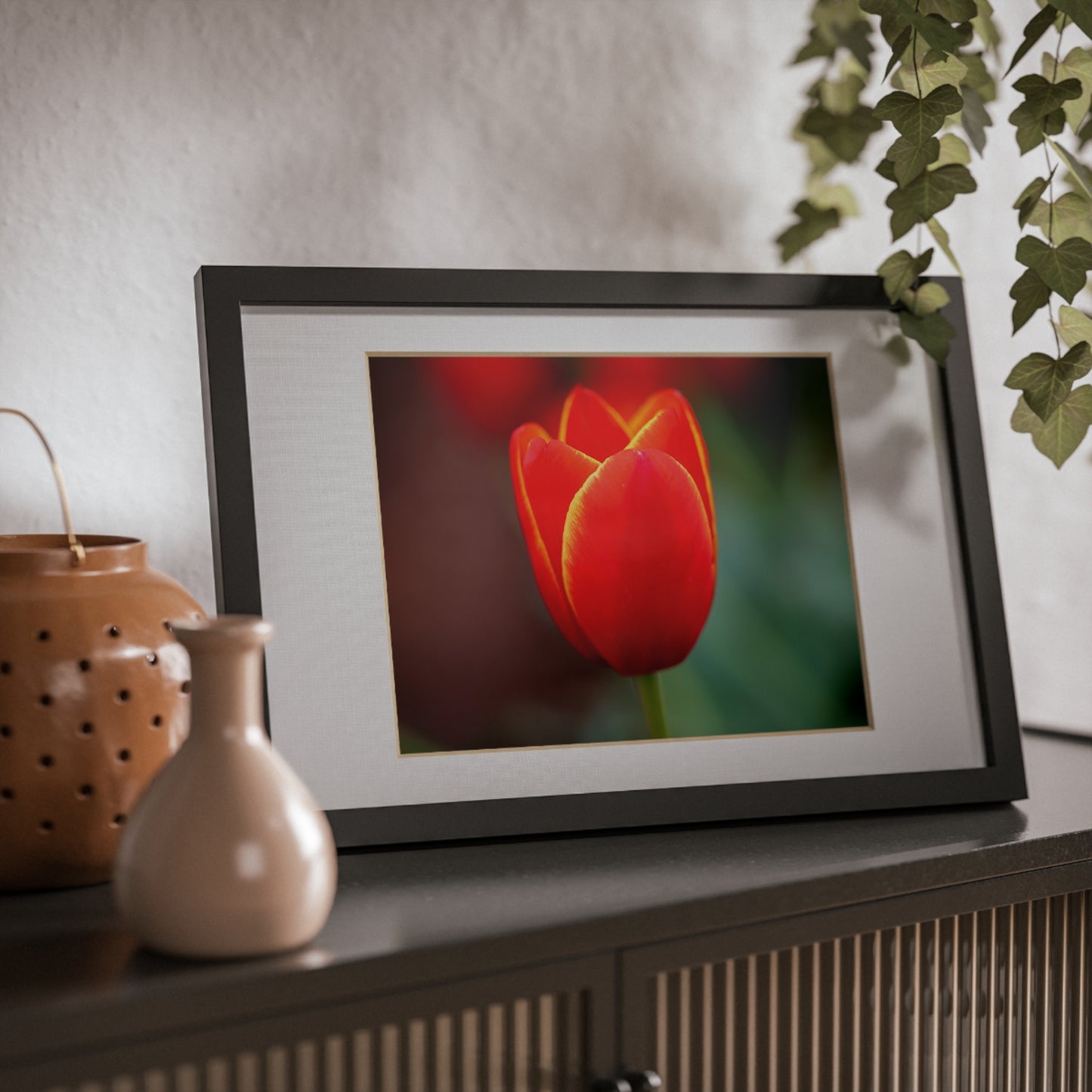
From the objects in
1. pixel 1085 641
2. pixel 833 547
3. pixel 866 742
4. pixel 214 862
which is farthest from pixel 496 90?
pixel 1085 641

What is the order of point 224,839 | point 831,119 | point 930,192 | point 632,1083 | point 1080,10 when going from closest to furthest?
1. point 224,839
2. point 632,1083
3. point 1080,10
4. point 930,192
5. point 831,119

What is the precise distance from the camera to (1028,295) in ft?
3.01

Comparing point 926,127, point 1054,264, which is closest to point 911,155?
point 926,127

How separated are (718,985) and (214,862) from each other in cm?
32

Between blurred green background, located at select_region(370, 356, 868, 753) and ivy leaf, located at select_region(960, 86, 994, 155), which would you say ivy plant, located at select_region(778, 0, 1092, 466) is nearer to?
ivy leaf, located at select_region(960, 86, 994, 155)

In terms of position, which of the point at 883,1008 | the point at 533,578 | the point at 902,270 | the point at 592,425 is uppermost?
the point at 902,270

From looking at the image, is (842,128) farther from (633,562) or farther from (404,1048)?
(404,1048)

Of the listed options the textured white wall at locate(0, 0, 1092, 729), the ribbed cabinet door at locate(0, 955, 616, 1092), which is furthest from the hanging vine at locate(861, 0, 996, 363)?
the ribbed cabinet door at locate(0, 955, 616, 1092)

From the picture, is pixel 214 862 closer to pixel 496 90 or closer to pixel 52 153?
pixel 52 153

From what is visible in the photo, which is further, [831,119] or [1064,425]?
[831,119]

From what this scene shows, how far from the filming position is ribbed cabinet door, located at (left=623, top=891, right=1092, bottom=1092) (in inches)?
26.9

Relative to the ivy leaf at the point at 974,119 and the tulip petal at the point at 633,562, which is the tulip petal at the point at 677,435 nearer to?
the tulip petal at the point at 633,562

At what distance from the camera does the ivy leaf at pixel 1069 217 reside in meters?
0.92

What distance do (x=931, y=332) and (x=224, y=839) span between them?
0.67m
